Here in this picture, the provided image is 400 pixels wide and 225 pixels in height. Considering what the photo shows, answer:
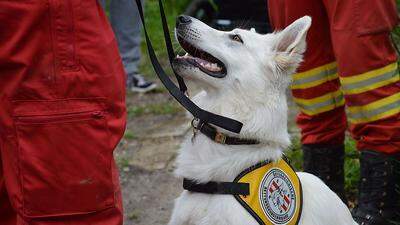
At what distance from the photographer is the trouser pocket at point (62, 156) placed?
211 cm

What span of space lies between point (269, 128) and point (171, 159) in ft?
7.51

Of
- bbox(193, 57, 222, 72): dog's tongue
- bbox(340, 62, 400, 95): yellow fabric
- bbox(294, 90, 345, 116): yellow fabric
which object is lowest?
Result: bbox(294, 90, 345, 116): yellow fabric

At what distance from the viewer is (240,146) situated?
8.51 ft

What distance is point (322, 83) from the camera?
343 centimetres

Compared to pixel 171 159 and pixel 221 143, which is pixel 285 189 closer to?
pixel 221 143

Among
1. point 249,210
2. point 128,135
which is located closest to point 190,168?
point 249,210

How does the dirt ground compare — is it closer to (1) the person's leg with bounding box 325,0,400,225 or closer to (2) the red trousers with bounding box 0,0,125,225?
(1) the person's leg with bounding box 325,0,400,225

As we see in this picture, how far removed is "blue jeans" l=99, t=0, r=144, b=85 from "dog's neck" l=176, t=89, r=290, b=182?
11.8ft

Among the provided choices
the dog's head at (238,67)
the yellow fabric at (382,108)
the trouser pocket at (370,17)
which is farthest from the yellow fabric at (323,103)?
the dog's head at (238,67)

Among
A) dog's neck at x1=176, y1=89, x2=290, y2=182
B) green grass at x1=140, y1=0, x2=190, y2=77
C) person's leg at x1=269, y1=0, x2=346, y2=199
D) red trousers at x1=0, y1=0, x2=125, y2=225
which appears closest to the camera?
red trousers at x1=0, y1=0, x2=125, y2=225

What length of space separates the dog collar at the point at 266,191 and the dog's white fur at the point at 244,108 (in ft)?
0.11

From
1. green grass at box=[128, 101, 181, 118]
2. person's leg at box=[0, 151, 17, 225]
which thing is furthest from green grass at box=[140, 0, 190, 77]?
person's leg at box=[0, 151, 17, 225]

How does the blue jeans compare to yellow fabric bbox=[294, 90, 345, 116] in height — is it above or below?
below

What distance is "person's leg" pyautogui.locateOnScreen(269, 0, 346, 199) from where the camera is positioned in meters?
3.33
